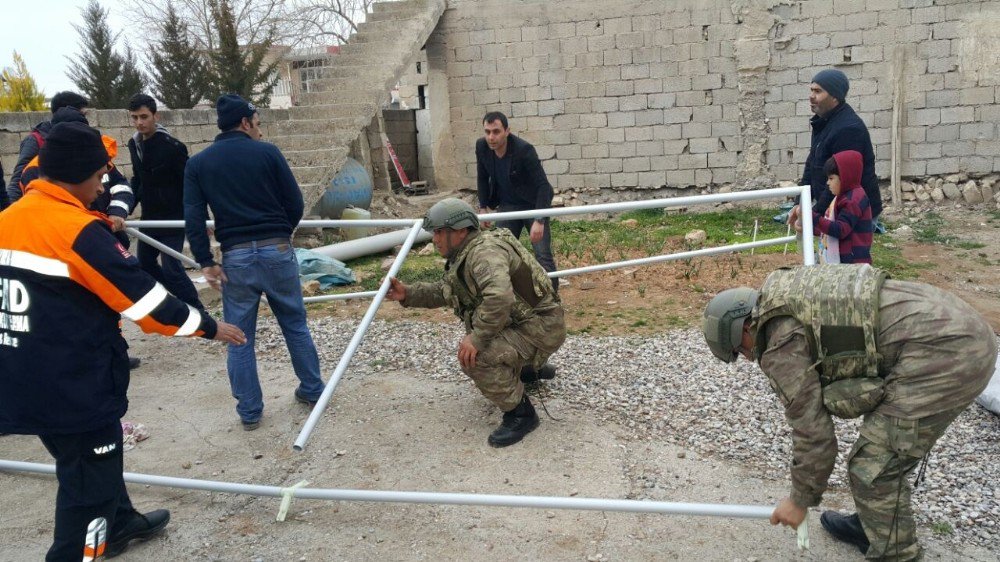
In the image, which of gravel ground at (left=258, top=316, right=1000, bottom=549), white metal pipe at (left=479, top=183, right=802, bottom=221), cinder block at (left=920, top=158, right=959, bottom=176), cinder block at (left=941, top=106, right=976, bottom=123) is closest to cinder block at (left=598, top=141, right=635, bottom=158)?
cinder block at (left=920, top=158, right=959, bottom=176)

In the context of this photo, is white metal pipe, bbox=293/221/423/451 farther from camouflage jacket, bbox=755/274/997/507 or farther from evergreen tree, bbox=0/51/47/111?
evergreen tree, bbox=0/51/47/111

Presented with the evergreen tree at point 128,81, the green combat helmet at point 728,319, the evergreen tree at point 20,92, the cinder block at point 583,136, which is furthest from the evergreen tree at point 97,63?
the green combat helmet at point 728,319

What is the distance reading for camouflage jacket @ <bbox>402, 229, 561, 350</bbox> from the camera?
11.9 feet

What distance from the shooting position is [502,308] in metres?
3.62

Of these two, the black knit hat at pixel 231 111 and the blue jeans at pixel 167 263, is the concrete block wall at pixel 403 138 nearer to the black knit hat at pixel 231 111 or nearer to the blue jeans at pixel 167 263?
the blue jeans at pixel 167 263

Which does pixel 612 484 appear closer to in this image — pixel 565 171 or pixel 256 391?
pixel 256 391

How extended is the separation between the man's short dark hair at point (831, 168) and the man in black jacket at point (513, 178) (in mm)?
1964

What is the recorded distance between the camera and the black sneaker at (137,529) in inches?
124

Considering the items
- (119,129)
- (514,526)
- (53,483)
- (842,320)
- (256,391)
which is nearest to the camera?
(842,320)

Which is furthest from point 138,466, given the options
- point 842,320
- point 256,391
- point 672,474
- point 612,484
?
point 842,320

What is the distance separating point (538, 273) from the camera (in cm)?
399

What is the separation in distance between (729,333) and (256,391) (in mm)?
2881

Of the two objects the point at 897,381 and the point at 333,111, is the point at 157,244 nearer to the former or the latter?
the point at 897,381

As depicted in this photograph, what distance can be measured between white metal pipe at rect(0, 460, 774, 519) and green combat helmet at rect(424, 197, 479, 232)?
1.33 m
